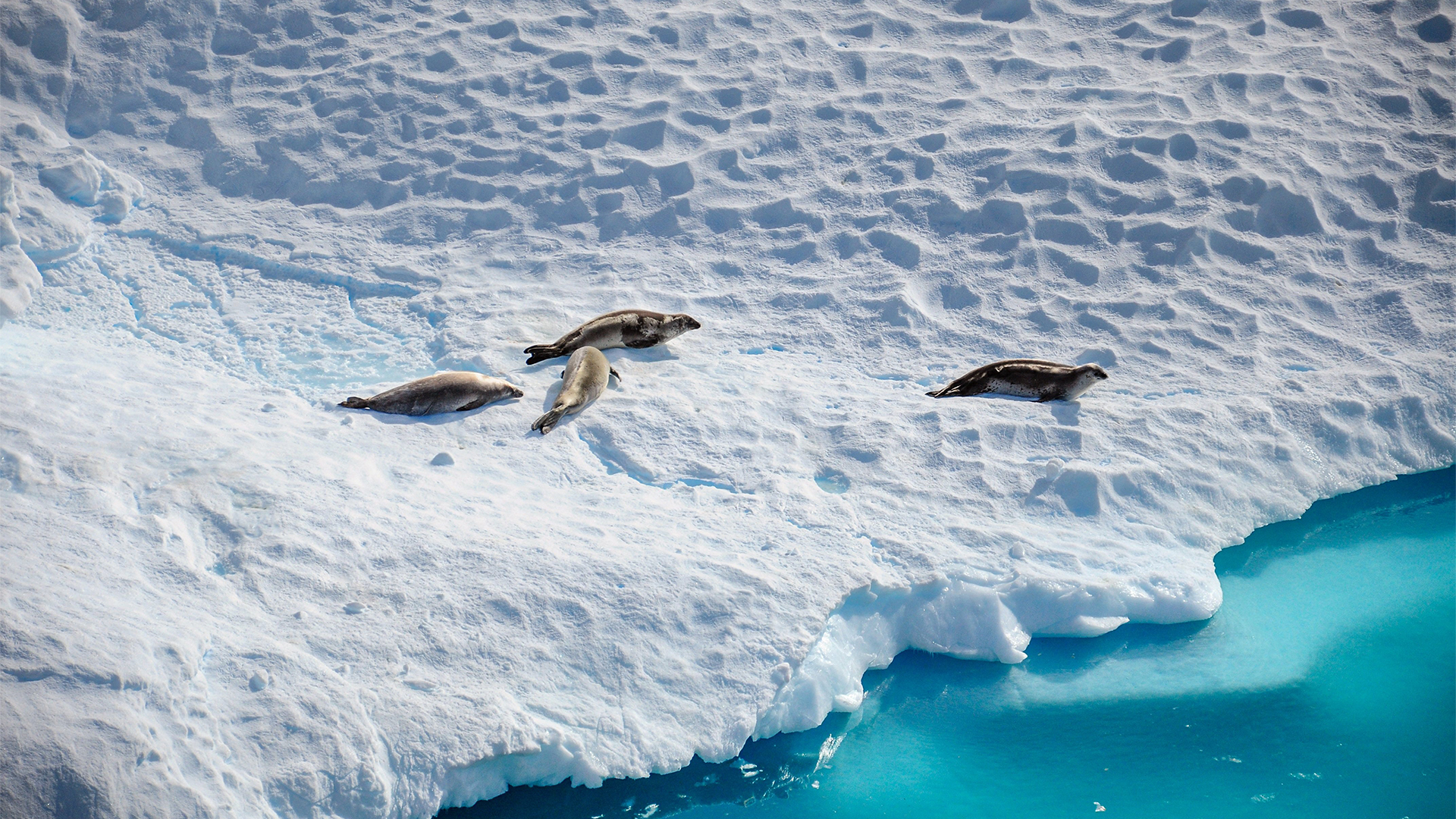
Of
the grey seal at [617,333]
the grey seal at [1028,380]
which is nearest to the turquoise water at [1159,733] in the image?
the grey seal at [1028,380]

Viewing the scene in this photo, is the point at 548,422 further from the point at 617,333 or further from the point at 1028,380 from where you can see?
the point at 1028,380

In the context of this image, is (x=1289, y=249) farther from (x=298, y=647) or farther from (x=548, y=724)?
(x=298, y=647)

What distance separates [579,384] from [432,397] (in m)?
0.68

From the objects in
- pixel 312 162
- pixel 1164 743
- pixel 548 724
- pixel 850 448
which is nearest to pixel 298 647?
pixel 548 724

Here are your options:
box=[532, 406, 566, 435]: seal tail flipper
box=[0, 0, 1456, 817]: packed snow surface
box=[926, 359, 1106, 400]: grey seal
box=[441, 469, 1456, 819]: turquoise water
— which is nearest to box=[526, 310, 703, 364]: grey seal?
box=[0, 0, 1456, 817]: packed snow surface

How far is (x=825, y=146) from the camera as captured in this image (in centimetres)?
702

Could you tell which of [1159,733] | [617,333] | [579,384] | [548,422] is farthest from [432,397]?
[1159,733]

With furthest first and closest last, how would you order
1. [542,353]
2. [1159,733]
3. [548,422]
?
[542,353] → [548,422] → [1159,733]

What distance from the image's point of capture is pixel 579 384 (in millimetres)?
5008

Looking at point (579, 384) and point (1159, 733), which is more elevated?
point (579, 384)

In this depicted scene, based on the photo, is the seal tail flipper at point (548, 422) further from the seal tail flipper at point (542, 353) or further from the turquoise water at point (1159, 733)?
the turquoise water at point (1159, 733)

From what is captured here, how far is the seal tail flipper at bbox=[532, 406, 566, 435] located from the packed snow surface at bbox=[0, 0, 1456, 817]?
0.05m

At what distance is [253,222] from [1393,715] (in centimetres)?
641

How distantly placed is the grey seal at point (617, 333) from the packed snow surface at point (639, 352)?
0.48 feet
